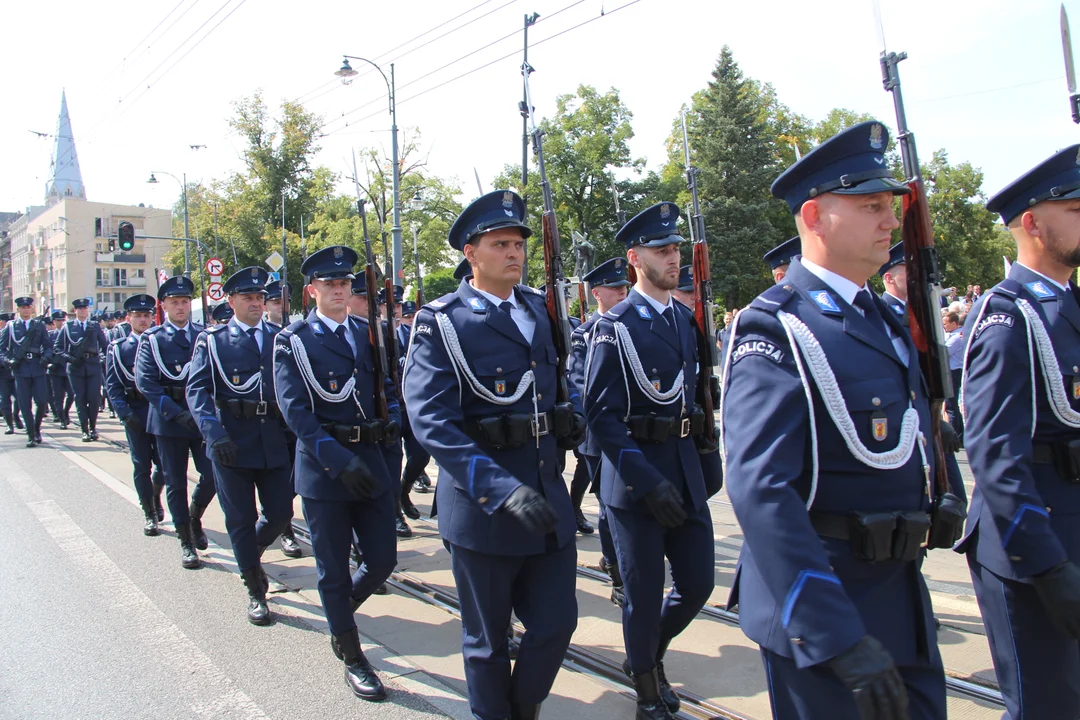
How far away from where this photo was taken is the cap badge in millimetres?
2407

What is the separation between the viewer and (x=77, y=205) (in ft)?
253

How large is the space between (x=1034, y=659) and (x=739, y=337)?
4.76ft

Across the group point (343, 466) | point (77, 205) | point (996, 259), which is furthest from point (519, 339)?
point (77, 205)

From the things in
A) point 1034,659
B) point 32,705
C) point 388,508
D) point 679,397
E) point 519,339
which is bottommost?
point 32,705

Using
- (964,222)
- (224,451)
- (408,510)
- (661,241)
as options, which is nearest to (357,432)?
(224,451)

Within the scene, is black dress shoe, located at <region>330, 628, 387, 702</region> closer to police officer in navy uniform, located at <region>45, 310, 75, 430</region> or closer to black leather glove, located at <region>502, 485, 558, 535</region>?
black leather glove, located at <region>502, 485, 558, 535</region>

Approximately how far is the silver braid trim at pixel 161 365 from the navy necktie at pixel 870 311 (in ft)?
20.1

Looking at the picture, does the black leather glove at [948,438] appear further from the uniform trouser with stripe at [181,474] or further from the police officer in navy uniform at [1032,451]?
the uniform trouser with stripe at [181,474]

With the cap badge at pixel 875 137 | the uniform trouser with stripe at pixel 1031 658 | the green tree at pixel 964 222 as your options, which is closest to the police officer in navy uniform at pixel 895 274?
the uniform trouser with stripe at pixel 1031 658

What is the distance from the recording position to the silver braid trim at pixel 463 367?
3.40 meters

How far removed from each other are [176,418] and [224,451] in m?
1.69

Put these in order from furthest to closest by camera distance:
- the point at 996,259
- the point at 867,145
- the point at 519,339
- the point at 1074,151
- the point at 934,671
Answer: the point at 996,259
the point at 519,339
the point at 1074,151
the point at 867,145
the point at 934,671

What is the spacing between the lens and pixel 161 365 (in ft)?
23.6

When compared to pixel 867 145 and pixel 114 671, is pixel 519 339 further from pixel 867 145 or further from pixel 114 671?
pixel 114 671
